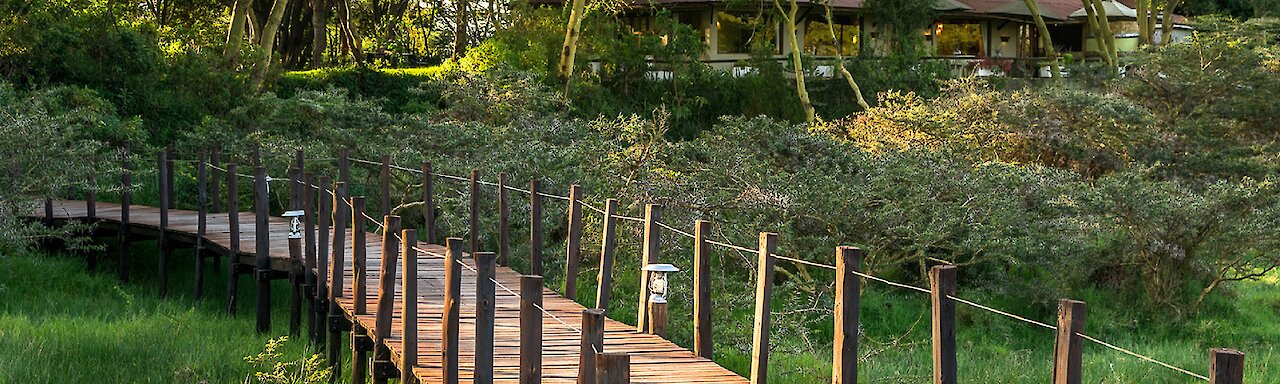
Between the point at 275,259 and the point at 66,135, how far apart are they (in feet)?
9.78

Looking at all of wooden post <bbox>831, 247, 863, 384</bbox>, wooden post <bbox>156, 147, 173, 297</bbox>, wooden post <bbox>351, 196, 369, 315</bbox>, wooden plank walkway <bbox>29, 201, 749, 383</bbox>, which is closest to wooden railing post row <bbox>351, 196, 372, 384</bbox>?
wooden post <bbox>351, 196, 369, 315</bbox>

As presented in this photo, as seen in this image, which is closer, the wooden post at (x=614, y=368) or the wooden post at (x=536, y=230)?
the wooden post at (x=614, y=368)

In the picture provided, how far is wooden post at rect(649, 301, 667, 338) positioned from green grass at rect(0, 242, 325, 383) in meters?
3.67

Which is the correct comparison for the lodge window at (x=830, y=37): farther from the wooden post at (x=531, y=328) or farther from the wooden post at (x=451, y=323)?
the wooden post at (x=531, y=328)

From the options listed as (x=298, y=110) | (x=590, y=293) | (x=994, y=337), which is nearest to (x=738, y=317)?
(x=590, y=293)

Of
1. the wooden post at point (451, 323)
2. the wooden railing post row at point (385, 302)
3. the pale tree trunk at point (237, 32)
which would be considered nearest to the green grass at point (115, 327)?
the wooden railing post row at point (385, 302)

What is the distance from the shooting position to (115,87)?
23.3 meters

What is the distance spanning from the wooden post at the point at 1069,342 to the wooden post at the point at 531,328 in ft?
8.17

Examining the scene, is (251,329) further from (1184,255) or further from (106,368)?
(1184,255)

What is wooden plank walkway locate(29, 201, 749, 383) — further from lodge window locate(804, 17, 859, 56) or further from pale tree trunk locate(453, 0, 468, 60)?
pale tree trunk locate(453, 0, 468, 60)

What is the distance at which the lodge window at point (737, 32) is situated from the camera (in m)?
36.7

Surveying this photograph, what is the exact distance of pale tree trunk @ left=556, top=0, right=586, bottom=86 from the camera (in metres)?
29.3

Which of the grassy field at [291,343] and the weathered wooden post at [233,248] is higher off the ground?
the weathered wooden post at [233,248]

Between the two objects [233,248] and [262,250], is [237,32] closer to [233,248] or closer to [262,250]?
[233,248]
